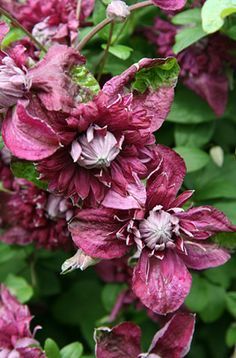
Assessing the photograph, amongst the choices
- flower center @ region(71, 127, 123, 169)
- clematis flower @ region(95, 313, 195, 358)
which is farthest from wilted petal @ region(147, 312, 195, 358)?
flower center @ region(71, 127, 123, 169)

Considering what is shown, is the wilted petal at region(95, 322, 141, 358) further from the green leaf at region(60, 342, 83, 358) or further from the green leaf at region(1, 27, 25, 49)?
the green leaf at region(1, 27, 25, 49)

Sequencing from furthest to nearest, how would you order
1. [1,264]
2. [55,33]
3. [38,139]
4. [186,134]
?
[1,264]
[186,134]
[55,33]
[38,139]

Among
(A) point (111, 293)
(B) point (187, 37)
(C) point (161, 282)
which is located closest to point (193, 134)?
(B) point (187, 37)

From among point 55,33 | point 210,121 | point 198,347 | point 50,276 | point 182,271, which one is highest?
point 55,33

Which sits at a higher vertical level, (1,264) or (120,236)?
(120,236)

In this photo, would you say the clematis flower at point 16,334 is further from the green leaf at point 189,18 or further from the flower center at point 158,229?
the green leaf at point 189,18

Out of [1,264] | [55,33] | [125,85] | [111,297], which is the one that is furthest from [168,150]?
[1,264]

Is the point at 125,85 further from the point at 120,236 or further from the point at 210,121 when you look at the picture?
the point at 210,121
